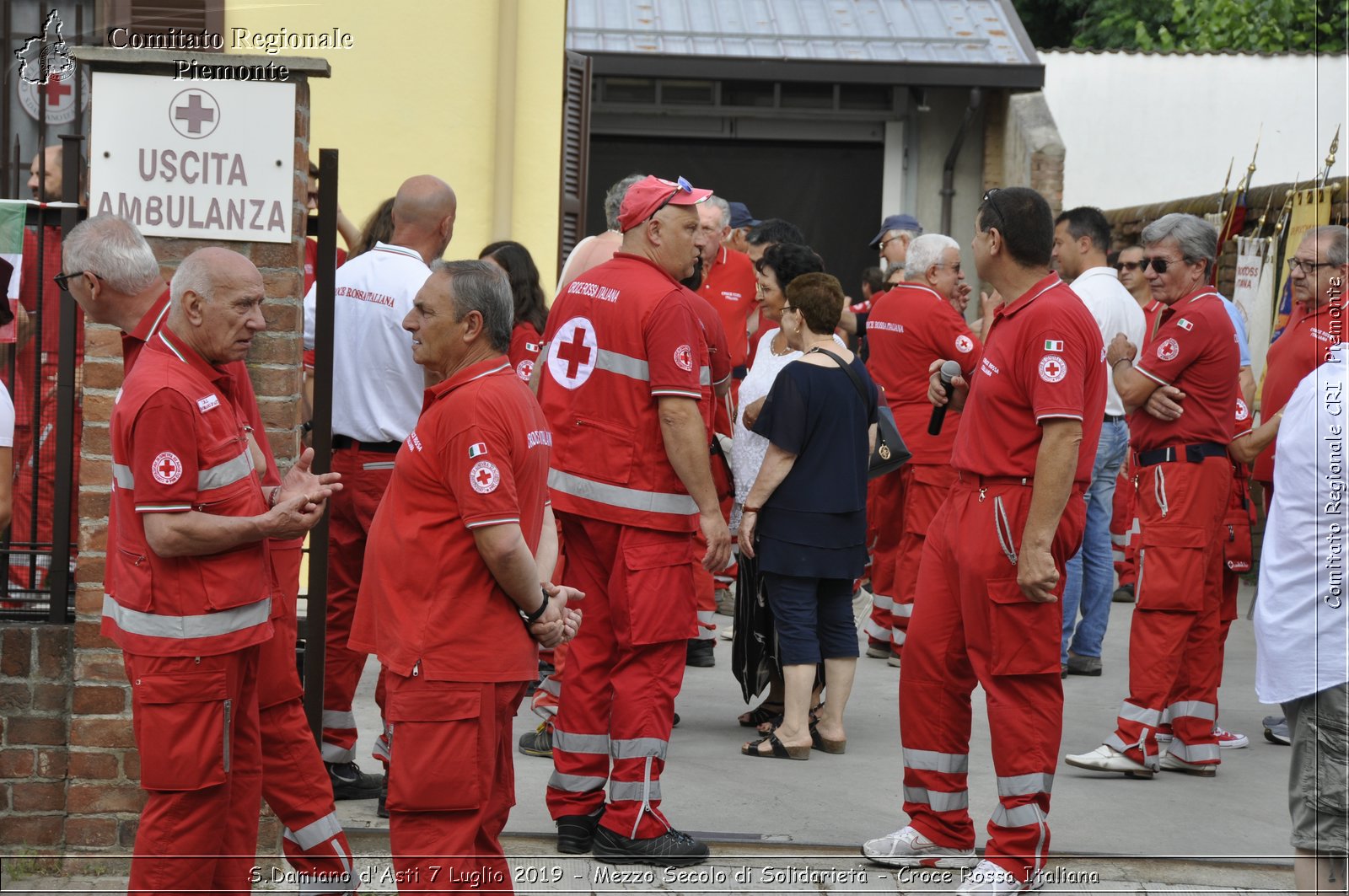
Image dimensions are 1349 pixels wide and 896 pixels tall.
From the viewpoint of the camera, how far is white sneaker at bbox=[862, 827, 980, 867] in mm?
5199

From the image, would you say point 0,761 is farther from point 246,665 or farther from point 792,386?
point 792,386

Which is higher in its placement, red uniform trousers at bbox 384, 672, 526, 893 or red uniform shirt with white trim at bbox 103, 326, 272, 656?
red uniform shirt with white trim at bbox 103, 326, 272, 656

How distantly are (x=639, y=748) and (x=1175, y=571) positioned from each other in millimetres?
2673

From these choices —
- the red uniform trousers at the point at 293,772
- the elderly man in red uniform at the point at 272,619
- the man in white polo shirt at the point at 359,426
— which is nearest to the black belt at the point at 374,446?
the man in white polo shirt at the point at 359,426

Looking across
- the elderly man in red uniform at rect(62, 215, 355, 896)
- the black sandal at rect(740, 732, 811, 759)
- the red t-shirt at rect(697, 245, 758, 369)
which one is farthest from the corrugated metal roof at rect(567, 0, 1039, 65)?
the elderly man in red uniform at rect(62, 215, 355, 896)

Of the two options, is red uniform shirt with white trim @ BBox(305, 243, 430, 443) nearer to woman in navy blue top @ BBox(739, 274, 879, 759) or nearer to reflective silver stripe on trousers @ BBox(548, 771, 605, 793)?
reflective silver stripe on trousers @ BBox(548, 771, 605, 793)

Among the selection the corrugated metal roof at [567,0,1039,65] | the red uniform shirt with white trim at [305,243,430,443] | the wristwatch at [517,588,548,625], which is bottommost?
the wristwatch at [517,588,548,625]

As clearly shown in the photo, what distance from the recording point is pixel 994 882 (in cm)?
485

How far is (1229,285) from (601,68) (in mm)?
6273

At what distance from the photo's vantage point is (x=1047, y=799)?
16.4 ft

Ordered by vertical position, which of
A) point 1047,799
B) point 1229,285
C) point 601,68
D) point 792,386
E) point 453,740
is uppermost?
point 601,68

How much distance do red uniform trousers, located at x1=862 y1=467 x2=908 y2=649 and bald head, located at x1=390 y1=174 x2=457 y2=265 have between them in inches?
142

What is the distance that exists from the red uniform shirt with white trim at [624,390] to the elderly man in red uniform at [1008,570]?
0.98m

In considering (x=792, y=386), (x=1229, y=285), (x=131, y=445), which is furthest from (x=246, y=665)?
(x=1229, y=285)
